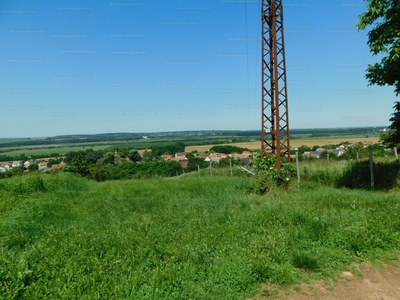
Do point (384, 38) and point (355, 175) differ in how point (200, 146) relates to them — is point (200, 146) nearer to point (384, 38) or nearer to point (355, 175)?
point (355, 175)

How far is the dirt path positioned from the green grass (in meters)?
0.17

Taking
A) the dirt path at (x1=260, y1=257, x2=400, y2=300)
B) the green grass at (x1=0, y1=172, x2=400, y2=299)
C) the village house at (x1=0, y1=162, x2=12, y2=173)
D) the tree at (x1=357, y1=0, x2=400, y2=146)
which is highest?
the tree at (x1=357, y1=0, x2=400, y2=146)

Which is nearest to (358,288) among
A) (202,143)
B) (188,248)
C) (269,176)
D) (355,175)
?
(188,248)

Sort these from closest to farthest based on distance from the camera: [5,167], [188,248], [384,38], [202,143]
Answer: [188,248], [384,38], [5,167], [202,143]

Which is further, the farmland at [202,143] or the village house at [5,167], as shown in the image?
the farmland at [202,143]

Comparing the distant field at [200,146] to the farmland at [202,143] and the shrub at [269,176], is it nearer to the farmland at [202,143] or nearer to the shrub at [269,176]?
the farmland at [202,143]

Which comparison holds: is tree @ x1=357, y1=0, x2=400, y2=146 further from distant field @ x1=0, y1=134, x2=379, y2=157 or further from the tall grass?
distant field @ x1=0, y1=134, x2=379, y2=157

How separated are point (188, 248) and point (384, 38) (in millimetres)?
8645

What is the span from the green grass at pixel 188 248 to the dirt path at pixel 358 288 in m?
0.17

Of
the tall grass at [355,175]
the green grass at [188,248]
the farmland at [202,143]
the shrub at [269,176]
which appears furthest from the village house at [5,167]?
the tall grass at [355,175]

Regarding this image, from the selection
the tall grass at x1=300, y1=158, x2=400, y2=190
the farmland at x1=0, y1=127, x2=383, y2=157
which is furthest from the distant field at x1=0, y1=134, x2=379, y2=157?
the tall grass at x1=300, y1=158, x2=400, y2=190

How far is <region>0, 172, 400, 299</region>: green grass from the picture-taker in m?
2.94

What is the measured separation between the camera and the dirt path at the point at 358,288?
112 inches

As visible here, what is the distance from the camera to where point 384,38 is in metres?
7.44
